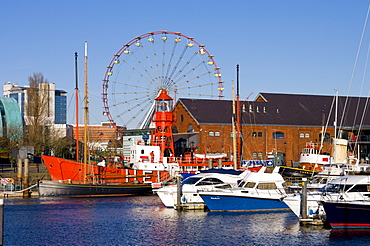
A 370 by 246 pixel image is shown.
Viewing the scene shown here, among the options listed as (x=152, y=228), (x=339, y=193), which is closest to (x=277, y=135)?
(x=152, y=228)

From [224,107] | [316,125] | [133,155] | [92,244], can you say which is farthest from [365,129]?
[92,244]

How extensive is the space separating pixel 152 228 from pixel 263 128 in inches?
1880

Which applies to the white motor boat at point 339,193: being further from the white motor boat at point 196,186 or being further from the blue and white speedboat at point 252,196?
the white motor boat at point 196,186

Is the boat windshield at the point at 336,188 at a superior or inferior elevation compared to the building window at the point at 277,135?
inferior

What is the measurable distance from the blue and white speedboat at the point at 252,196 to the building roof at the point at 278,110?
38176mm

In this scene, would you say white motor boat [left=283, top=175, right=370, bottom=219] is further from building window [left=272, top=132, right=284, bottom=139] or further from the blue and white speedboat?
building window [left=272, top=132, right=284, bottom=139]

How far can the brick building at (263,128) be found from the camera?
8031 centimetres

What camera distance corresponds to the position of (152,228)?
3694 centimetres

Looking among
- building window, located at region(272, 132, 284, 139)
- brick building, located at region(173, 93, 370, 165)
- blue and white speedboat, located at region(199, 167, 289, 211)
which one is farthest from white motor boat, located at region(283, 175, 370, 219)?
building window, located at region(272, 132, 284, 139)

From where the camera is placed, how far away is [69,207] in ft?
157

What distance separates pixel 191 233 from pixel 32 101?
4849 centimetres

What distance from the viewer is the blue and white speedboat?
4159 centimetres

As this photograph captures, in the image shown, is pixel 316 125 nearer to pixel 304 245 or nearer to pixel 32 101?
pixel 32 101

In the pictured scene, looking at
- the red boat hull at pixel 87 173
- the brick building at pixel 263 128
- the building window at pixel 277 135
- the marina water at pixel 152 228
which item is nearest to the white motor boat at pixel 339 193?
the marina water at pixel 152 228
